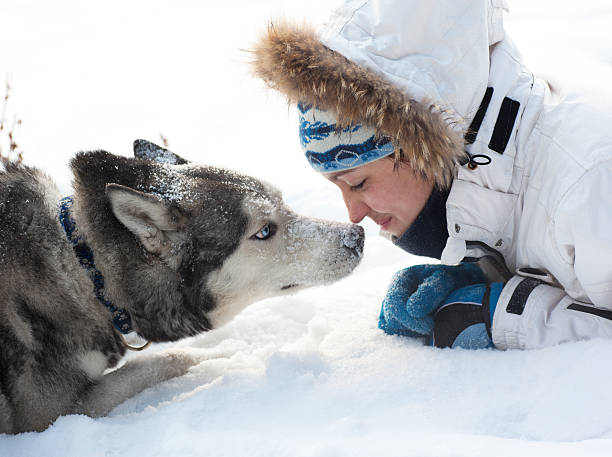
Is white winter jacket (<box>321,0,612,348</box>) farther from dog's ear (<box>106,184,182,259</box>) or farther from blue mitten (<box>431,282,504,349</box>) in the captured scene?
dog's ear (<box>106,184,182,259</box>)

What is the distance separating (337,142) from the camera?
2.40m

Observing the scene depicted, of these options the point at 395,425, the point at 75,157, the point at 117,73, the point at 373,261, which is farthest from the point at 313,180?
the point at 117,73

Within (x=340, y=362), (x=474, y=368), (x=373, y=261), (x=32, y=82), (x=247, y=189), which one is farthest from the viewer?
(x=32, y=82)

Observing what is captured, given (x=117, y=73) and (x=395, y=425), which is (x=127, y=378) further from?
(x=117, y=73)

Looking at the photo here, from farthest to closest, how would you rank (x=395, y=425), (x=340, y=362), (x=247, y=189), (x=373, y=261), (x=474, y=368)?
(x=373, y=261) < (x=247, y=189) < (x=340, y=362) < (x=474, y=368) < (x=395, y=425)

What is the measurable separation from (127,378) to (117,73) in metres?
7.68

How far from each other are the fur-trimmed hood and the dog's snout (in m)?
0.53

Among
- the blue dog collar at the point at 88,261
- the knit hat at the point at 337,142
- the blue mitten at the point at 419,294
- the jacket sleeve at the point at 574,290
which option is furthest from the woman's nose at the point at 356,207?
the blue dog collar at the point at 88,261

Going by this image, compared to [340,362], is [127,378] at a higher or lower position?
higher

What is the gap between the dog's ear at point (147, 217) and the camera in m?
2.09

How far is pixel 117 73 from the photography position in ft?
29.6

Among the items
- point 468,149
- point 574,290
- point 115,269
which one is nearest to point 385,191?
point 468,149

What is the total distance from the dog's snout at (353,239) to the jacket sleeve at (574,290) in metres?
0.71

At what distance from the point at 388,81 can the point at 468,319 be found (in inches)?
42.8
